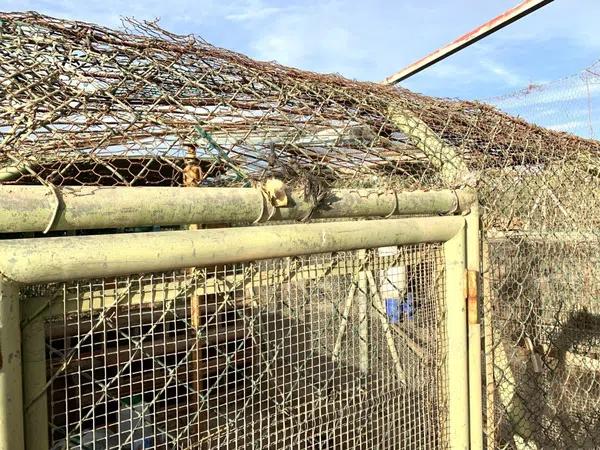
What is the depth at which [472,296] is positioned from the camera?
1.98 metres

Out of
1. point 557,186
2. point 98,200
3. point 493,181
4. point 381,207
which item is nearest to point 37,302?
point 98,200

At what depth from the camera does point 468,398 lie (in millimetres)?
2006

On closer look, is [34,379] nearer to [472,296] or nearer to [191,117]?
[191,117]

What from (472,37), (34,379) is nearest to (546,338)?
(472,37)

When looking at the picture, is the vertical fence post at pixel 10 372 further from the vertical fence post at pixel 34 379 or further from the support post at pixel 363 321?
the support post at pixel 363 321

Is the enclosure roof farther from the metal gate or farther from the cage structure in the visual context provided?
the metal gate

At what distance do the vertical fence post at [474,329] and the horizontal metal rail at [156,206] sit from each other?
456 mm

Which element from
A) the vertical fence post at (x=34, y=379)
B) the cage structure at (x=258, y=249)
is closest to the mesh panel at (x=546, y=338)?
the cage structure at (x=258, y=249)

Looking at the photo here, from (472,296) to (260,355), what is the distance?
2.93 ft

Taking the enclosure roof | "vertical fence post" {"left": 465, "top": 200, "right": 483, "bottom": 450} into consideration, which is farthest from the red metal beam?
"vertical fence post" {"left": 465, "top": 200, "right": 483, "bottom": 450}

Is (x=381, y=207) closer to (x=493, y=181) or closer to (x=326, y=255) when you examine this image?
(x=326, y=255)

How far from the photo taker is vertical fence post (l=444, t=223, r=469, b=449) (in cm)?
196

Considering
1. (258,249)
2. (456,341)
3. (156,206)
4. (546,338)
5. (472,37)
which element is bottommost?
(546,338)

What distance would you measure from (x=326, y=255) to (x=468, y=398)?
0.81 metres
